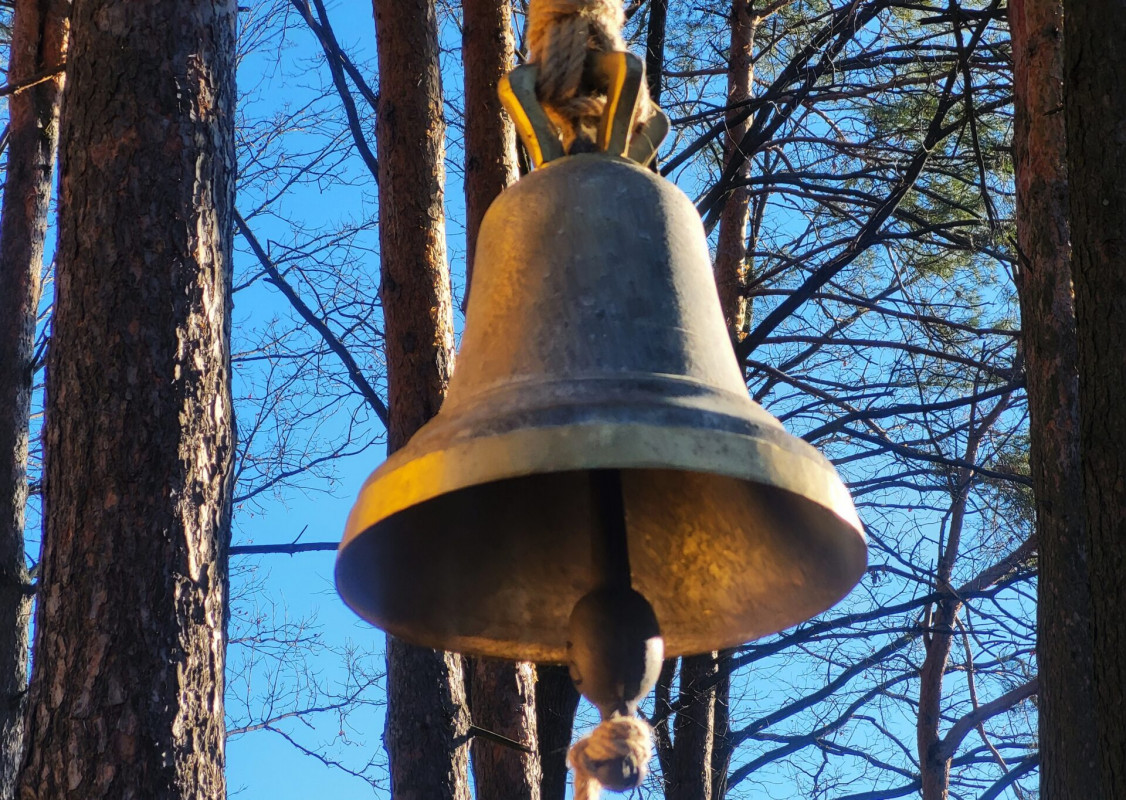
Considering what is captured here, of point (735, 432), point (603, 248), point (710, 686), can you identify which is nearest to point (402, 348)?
point (603, 248)

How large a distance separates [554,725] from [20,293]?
12.8ft

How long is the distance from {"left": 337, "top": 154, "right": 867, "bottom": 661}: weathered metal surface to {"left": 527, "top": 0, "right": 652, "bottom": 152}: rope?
0.27ft

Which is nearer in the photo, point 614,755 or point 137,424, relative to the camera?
point 614,755

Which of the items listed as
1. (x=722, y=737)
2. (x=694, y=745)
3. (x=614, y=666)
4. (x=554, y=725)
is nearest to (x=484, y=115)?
(x=554, y=725)

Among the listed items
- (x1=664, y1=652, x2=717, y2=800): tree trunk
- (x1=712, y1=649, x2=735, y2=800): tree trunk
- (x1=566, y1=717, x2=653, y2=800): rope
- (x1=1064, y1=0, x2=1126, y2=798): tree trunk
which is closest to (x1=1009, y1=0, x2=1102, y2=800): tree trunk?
(x1=1064, y1=0, x2=1126, y2=798): tree trunk

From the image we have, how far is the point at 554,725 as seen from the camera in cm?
587

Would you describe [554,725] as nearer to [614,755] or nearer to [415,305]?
[415,305]

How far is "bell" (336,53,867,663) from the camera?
156 cm

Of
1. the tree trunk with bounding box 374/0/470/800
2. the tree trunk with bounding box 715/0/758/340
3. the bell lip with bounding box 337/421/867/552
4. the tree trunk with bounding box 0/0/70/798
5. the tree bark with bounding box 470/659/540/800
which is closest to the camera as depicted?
the bell lip with bounding box 337/421/867/552

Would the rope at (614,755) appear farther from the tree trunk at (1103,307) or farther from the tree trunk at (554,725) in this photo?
the tree trunk at (554,725)

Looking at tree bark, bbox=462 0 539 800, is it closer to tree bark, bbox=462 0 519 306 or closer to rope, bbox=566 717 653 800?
tree bark, bbox=462 0 519 306

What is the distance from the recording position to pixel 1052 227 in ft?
17.5

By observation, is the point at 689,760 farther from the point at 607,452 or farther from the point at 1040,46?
the point at 607,452

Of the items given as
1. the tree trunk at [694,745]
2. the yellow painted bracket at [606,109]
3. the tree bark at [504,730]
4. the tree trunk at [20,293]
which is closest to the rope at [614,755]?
the yellow painted bracket at [606,109]
